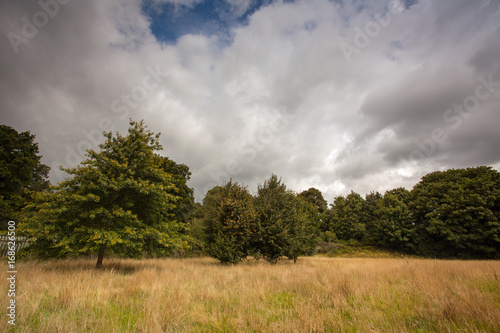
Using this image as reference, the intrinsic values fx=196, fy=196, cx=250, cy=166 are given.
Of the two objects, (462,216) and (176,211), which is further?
(462,216)

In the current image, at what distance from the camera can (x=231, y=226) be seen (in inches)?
568

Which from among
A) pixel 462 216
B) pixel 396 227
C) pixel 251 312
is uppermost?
pixel 462 216

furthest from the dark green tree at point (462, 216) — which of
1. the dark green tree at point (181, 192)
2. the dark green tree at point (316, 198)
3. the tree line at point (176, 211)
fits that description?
the dark green tree at point (181, 192)

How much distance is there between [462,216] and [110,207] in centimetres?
4598

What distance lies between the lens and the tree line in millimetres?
8539

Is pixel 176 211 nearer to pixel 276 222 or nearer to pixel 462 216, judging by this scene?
pixel 276 222

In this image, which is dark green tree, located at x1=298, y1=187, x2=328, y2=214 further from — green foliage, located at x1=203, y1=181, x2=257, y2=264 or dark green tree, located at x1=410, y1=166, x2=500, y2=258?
green foliage, located at x1=203, y1=181, x2=257, y2=264

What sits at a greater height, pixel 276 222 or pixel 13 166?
pixel 13 166

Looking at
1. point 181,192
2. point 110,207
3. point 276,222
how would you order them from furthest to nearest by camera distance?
point 181,192, point 276,222, point 110,207

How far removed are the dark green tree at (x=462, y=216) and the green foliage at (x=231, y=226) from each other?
35776 mm

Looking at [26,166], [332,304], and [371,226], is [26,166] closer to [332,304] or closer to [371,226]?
[332,304]

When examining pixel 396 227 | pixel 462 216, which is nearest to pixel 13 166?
pixel 396 227

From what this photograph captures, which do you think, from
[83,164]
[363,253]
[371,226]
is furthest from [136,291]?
[371,226]

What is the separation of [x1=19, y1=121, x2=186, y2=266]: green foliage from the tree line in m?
0.05
